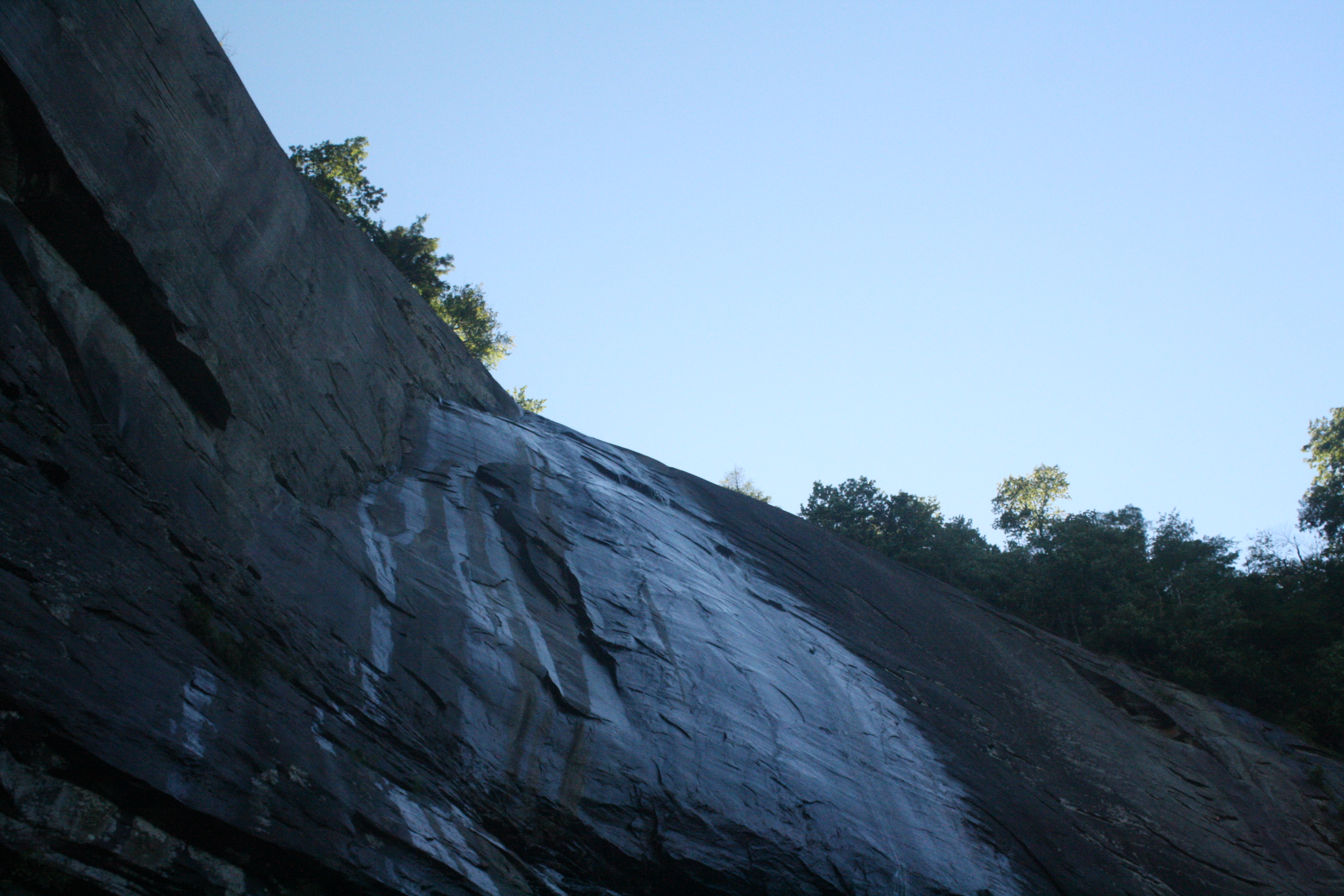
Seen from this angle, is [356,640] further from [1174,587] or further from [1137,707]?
[1174,587]

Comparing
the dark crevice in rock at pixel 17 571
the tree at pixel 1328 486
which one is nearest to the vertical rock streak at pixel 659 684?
the dark crevice in rock at pixel 17 571

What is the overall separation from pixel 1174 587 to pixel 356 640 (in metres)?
27.6

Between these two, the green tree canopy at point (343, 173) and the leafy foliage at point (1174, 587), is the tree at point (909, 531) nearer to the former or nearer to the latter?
the leafy foliage at point (1174, 587)

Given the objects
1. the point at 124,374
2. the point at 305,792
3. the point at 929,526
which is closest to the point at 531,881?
the point at 305,792

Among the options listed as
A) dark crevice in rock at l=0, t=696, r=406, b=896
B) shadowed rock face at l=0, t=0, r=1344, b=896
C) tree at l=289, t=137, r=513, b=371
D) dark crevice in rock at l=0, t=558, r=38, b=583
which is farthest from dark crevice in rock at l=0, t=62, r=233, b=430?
tree at l=289, t=137, r=513, b=371

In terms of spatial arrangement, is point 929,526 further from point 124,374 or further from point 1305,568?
point 124,374

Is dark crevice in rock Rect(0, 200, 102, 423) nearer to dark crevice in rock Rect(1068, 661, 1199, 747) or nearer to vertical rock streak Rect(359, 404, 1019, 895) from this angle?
vertical rock streak Rect(359, 404, 1019, 895)

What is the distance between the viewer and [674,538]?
1708cm

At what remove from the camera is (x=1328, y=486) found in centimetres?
3172

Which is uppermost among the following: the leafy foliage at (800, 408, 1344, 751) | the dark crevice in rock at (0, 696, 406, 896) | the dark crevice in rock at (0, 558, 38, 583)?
the leafy foliage at (800, 408, 1344, 751)

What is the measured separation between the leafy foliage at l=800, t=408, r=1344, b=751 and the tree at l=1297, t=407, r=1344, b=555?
5cm

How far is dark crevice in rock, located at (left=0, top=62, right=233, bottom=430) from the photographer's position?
8859mm

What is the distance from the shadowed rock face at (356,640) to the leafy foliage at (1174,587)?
6465mm

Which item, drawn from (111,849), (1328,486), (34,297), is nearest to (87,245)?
(34,297)
